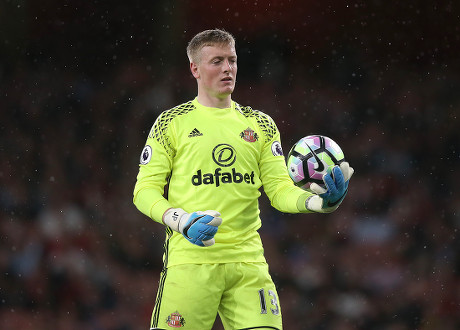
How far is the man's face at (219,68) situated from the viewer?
389cm

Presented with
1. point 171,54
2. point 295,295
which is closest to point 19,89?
point 171,54

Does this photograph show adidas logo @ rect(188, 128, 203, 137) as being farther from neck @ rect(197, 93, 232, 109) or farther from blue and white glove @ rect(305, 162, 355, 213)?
blue and white glove @ rect(305, 162, 355, 213)

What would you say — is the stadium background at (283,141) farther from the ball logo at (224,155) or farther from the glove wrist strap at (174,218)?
the glove wrist strap at (174,218)

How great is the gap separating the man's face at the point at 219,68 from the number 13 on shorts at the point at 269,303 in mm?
1030

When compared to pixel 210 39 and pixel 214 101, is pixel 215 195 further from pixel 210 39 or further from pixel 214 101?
pixel 210 39

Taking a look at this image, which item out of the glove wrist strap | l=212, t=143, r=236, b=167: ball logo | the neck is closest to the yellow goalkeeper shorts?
the glove wrist strap

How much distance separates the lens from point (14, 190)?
7.92m

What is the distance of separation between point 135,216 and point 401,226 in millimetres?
2723

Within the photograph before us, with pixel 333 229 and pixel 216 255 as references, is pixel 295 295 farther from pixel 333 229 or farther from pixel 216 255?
pixel 216 255

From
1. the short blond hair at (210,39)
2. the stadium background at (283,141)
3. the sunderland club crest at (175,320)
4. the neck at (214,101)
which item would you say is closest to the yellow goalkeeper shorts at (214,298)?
the sunderland club crest at (175,320)

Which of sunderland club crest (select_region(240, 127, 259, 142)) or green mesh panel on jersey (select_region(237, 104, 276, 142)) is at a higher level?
green mesh panel on jersey (select_region(237, 104, 276, 142))

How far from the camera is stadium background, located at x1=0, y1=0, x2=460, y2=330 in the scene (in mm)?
7508

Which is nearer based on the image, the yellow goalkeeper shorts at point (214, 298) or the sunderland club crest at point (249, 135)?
the yellow goalkeeper shorts at point (214, 298)

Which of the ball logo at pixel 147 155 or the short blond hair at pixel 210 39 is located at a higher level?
the short blond hair at pixel 210 39
